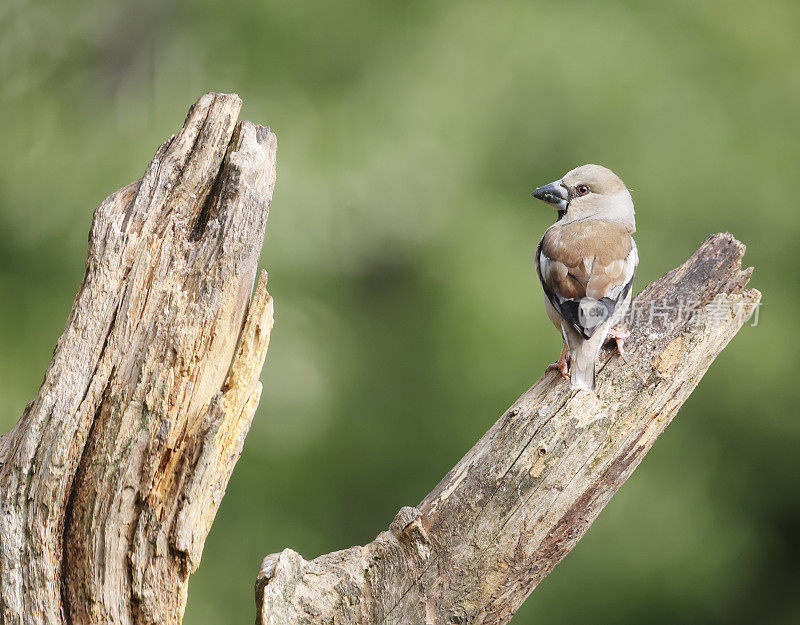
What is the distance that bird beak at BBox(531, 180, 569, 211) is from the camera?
17.1ft

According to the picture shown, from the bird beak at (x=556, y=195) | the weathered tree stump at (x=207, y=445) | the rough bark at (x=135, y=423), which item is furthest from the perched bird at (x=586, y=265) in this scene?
the rough bark at (x=135, y=423)

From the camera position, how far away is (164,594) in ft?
10.5

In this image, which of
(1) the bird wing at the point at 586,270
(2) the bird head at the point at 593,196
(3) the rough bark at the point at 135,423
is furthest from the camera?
(2) the bird head at the point at 593,196

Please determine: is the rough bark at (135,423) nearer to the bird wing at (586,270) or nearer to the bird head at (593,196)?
the bird wing at (586,270)

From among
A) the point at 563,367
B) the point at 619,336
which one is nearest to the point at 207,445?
the point at 563,367

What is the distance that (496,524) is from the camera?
11.6ft

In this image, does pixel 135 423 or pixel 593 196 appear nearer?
pixel 135 423

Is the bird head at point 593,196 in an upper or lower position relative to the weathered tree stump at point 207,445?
upper

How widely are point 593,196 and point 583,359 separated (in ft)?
5.32

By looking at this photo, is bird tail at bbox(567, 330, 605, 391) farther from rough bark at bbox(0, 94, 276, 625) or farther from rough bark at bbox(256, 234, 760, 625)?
rough bark at bbox(0, 94, 276, 625)

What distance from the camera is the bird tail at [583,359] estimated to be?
3693 millimetres

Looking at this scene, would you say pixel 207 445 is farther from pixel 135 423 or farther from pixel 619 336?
pixel 619 336

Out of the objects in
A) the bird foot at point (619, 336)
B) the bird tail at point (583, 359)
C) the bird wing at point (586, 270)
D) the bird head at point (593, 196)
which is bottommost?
the bird tail at point (583, 359)

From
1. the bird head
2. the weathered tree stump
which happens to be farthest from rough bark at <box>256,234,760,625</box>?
the bird head
